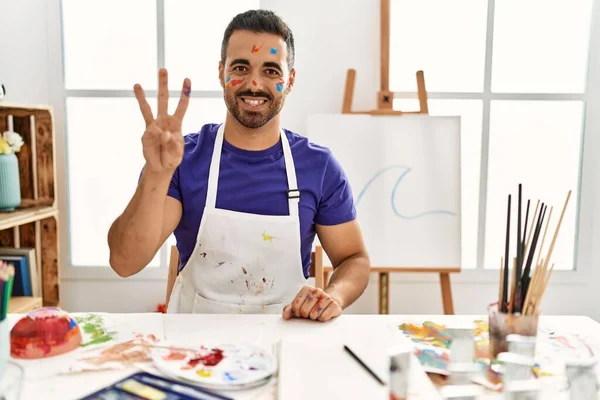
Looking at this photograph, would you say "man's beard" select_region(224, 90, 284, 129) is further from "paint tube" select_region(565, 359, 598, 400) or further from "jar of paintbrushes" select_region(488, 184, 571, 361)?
"paint tube" select_region(565, 359, 598, 400)

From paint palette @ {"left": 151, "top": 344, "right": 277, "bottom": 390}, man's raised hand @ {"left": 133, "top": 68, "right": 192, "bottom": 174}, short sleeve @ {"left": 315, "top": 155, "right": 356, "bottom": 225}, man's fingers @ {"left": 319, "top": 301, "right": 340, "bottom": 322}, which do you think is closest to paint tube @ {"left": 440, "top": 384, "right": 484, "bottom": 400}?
paint palette @ {"left": 151, "top": 344, "right": 277, "bottom": 390}

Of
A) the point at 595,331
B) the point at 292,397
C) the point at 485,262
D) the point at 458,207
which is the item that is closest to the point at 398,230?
the point at 458,207

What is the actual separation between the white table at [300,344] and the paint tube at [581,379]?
184mm

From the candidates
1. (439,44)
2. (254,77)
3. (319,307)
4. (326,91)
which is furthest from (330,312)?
(439,44)

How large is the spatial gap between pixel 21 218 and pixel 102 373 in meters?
1.36

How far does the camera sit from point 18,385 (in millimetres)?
649

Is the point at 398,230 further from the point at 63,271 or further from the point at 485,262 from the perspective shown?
the point at 63,271

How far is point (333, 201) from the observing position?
1.47 metres

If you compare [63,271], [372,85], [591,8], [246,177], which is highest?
[591,8]

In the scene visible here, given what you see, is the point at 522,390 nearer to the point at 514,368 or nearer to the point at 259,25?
the point at 514,368

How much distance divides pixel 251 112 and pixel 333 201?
1.12ft

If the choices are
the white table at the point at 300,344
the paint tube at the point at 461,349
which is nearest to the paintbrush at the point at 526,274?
the white table at the point at 300,344

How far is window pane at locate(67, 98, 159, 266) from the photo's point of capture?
2410 mm

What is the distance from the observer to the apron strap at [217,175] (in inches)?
53.8
